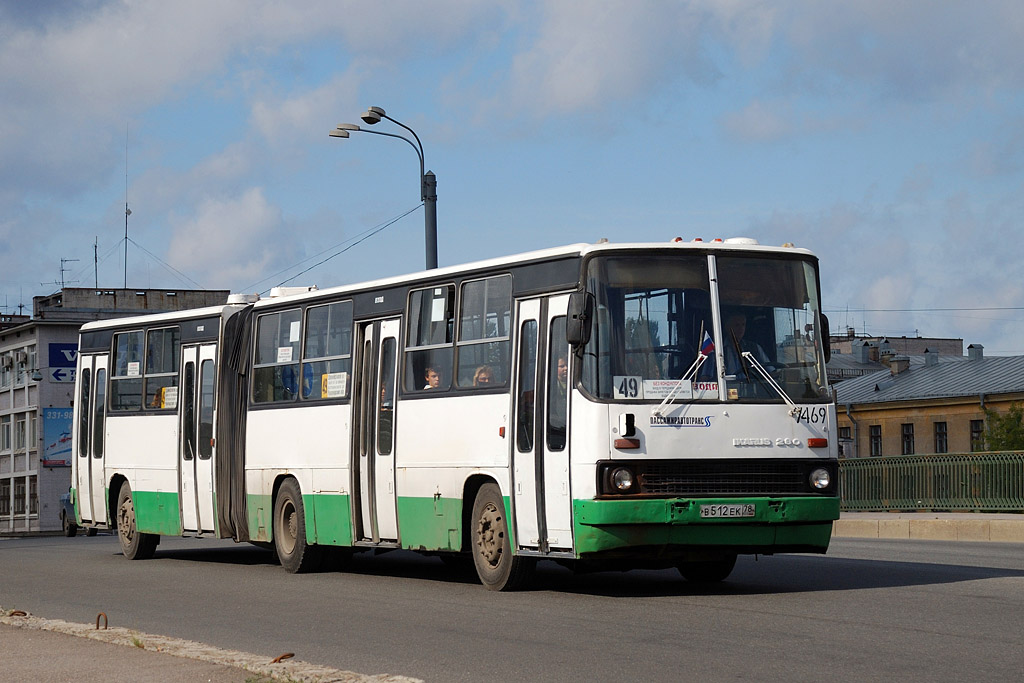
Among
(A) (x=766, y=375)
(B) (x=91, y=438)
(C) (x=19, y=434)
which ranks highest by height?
(C) (x=19, y=434)

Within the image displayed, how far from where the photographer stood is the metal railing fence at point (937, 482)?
30.6 metres

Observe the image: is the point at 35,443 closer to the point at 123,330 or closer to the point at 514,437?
the point at 123,330

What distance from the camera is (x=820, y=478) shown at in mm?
13477

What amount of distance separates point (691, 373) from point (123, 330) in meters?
11.9

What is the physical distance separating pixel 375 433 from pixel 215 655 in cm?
739

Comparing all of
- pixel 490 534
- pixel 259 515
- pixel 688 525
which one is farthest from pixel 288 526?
pixel 688 525

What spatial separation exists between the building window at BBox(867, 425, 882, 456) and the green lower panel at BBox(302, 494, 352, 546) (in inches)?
2760

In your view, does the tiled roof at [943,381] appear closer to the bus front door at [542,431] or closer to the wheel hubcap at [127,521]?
the wheel hubcap at [127,521]

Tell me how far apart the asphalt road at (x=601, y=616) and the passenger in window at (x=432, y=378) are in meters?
1.98

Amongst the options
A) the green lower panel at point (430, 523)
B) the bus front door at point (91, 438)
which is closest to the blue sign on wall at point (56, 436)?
the bus front door at point (91, 438)

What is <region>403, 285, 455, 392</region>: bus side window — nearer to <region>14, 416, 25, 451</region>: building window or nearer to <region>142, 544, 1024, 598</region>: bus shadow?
<region>142, 544, 1024, 598</region>: bus shadow

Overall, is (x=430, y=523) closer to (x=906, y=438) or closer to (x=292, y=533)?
(x=292, y=533)

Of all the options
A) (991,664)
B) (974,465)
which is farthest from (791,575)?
(974,465)

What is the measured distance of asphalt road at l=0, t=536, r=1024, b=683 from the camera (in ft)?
30.1
